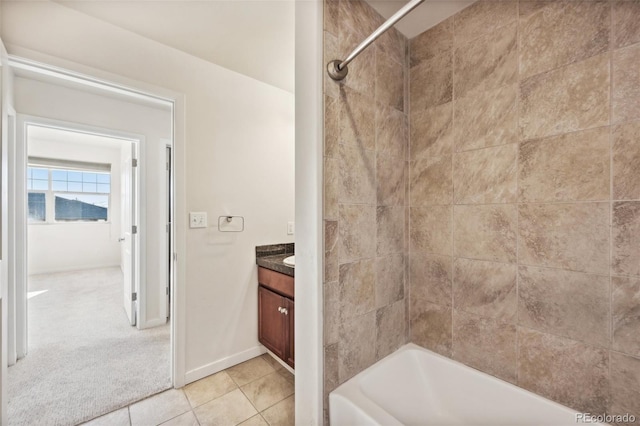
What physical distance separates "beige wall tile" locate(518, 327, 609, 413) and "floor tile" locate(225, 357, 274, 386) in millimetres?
1683

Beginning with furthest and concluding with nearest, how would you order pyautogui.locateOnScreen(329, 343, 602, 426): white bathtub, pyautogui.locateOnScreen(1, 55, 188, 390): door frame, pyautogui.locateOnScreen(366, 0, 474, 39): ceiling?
1. pyautogui.locateOnScreen(1, 55, 188, 390): door frame
2. pyautogui.locateOnScreen(366, 0, 474, 39): ceiling
3. pyautogui.locateOnScreen(329, 343, 602, 426): white bathtub

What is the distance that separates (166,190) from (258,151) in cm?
146

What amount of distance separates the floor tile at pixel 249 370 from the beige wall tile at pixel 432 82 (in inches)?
86.8

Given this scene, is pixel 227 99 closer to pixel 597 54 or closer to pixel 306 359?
pixel 306 359

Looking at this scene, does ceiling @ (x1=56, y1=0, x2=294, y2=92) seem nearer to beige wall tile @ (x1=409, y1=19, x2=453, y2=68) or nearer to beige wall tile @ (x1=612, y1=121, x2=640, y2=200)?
beige wall tile @ (x1=409, y1=19, x2=453, y2=68)

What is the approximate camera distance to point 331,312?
1206 millimetres

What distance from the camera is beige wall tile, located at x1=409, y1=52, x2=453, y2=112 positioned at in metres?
1.46

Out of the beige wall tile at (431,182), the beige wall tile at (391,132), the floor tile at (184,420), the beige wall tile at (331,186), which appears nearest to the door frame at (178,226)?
the floor tile at (184,420)

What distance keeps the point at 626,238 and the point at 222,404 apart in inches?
88.2

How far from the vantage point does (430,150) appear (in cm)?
153

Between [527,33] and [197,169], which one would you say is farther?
[197,169]

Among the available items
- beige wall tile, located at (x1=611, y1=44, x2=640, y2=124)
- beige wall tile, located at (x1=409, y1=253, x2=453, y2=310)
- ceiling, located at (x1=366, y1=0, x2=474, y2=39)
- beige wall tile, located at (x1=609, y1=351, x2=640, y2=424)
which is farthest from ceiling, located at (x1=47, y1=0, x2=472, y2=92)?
beige wall tile, located at (x1=609, y1=351, x2=640, y2=424)

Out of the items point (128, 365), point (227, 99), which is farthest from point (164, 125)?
point (128, 365)

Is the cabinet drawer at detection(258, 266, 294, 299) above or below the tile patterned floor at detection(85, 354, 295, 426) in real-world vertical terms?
above
